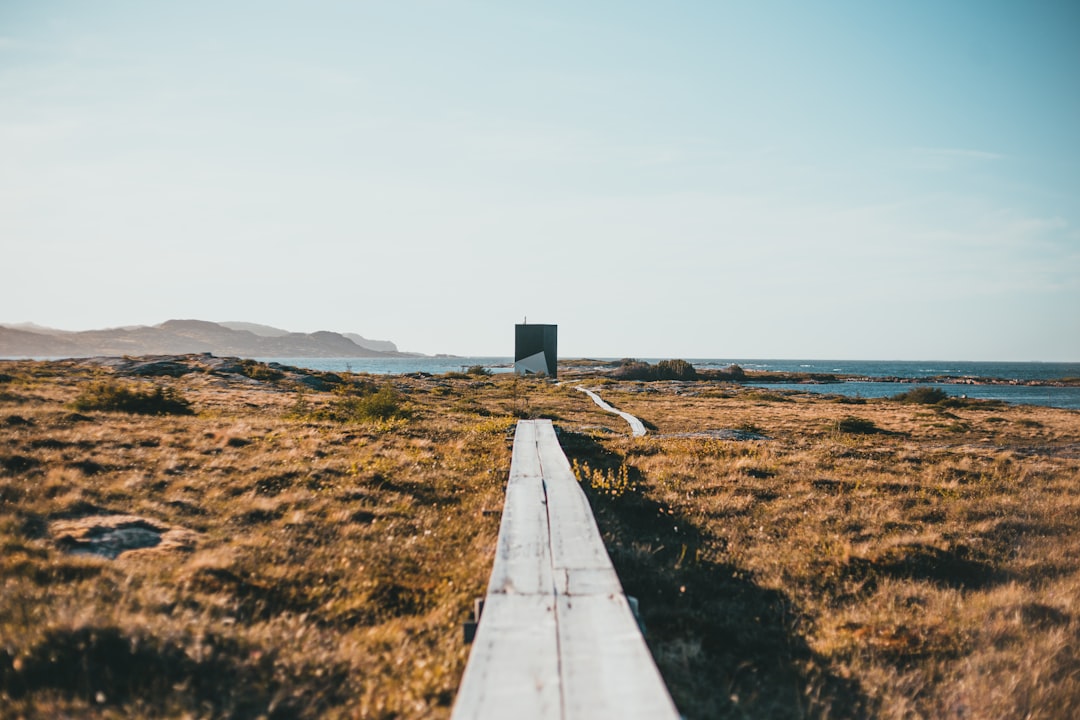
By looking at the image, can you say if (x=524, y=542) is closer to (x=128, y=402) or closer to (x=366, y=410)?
(x=366, y=410)

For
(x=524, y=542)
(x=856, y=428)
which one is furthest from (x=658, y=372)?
(x=524, y=542)

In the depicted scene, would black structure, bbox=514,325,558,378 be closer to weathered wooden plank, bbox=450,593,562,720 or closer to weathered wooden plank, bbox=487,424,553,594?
weathered wooden plank, bbox=487,424,553,594

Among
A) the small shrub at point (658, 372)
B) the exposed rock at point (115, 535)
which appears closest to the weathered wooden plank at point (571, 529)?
the exposed rock at point (115, 535)

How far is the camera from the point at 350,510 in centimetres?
1039

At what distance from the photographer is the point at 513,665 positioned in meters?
4.64

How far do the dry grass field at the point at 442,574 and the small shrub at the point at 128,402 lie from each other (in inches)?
183

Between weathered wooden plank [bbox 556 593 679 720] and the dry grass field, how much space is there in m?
1.07

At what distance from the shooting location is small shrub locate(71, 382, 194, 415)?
21.6 meters

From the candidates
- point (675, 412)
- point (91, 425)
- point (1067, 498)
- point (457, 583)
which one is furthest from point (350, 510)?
point (675, 412)

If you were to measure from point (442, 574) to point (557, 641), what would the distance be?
10.6 feet

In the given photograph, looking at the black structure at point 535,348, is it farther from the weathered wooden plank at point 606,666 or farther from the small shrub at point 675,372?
the weathered wooden plank at point 606,666

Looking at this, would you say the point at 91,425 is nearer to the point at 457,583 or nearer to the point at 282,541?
the point at 282,541

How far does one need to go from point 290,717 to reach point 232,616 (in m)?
2.12

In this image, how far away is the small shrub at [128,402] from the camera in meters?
21.6
